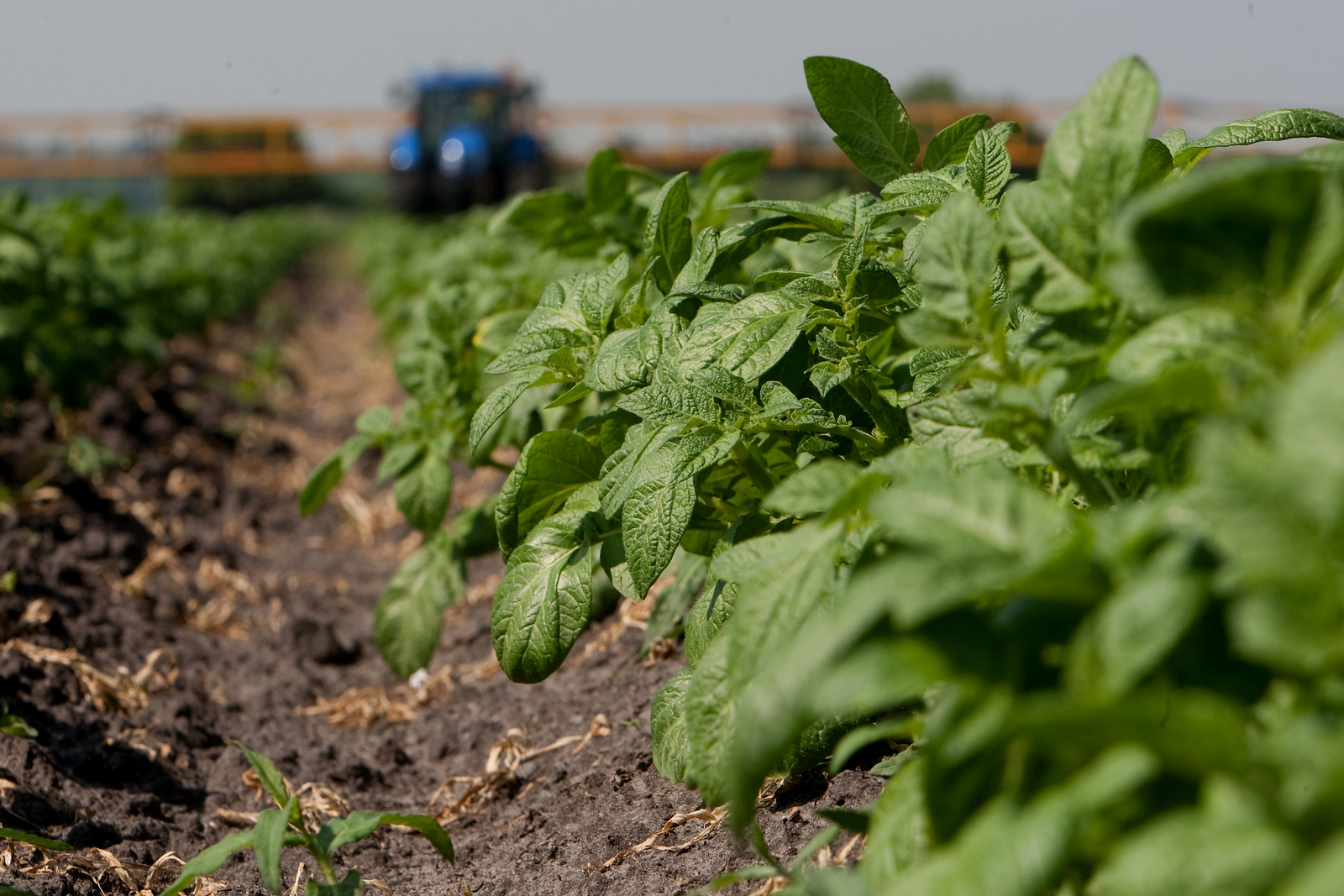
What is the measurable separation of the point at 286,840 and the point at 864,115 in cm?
129

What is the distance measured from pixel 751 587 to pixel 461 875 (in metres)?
1.04

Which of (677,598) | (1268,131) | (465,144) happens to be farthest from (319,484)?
(465,144)

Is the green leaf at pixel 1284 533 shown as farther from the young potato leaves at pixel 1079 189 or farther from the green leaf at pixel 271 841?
the green leaf at pixel 271 841

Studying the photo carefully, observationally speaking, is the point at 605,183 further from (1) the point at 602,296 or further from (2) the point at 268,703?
(2) the point at 268,703

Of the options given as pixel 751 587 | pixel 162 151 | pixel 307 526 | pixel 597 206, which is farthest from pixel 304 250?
pixel 751 587

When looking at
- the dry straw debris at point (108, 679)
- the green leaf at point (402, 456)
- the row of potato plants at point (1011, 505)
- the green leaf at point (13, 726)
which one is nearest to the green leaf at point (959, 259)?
the row of potato plants at point (1011, 505)

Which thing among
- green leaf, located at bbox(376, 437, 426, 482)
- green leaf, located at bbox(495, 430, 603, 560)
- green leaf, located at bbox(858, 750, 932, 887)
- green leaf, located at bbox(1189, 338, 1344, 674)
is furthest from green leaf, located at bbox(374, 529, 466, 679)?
green leaf, located at bbox(1189, 338, 1344, 674)

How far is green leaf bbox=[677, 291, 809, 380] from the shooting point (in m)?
1.46

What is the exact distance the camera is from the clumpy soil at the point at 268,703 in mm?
1782

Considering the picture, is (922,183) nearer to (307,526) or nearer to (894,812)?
(894,812)

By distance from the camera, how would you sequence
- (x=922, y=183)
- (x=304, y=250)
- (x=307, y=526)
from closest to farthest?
(x=922, y=183) → (x=307, y=526) → (x=304, y=250)

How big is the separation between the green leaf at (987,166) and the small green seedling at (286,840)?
115cm

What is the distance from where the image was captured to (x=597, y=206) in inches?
99.1

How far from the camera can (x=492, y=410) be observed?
1.64 meters
